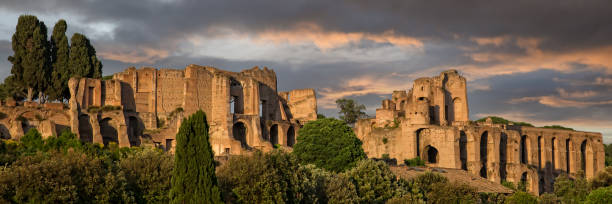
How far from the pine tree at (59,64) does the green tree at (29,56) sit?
86 centimetres

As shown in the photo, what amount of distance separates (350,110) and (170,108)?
2823cm

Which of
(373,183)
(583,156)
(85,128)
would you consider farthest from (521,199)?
(583,156)

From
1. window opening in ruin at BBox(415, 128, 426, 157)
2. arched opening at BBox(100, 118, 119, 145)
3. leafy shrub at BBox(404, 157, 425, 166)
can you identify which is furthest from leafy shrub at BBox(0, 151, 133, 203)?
window opening in ruin at BBox(415, 128, 426, 157)

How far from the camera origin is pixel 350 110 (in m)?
77.2

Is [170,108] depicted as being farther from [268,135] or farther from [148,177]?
[148,177]

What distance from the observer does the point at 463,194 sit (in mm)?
36656

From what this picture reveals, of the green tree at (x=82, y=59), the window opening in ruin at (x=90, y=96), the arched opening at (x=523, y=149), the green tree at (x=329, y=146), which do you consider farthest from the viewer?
the arched opening at (x=523, y=149)

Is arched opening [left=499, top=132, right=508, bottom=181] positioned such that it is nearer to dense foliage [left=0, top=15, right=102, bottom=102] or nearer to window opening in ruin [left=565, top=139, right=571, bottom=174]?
window opening in ruin [left=565, top=139, right=571, bottom=174]

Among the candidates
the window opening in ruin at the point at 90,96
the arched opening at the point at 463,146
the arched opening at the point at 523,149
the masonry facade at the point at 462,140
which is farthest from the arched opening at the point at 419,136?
the window opening in ruin at the point at 90,96

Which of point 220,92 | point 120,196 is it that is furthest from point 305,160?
point 120,196

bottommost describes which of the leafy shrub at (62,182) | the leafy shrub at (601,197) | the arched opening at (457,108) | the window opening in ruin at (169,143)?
the leafy shrub at (601,197)

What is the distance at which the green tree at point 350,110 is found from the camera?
Result: 252 ft

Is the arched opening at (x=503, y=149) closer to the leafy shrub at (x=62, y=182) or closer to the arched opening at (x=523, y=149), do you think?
the arched opening at (x=523, y=149)

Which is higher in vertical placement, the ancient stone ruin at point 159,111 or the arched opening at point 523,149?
the ancient stone ruin at point 159,111
